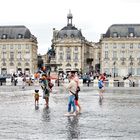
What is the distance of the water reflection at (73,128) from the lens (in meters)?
14.7

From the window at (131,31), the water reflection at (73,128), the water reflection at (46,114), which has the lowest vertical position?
the water reflection at (73,128)

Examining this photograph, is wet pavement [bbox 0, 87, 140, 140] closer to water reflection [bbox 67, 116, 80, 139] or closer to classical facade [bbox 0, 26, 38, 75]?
water reflection [bbox 67, 116, 80, 139]

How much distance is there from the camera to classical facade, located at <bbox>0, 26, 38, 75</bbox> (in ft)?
433

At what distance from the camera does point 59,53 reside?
140000 mm

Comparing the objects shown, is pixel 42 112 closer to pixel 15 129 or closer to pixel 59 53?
pixel 15 129

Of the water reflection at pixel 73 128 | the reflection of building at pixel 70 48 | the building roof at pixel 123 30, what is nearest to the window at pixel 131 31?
the building roof at pixel 123 30

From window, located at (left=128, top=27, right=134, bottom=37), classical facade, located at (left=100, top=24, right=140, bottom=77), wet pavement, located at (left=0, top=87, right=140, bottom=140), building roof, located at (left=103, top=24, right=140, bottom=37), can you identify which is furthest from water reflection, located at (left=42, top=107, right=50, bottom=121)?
classical facade, located at (left=100, top=24, right=140, bottom=77)

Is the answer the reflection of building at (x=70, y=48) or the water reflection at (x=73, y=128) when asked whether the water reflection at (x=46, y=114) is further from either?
the reflection of building at (x=70, y=48)

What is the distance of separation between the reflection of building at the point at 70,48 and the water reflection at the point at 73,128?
118 metres

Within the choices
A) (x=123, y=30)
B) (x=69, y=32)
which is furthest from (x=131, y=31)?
(x=69, y=32)

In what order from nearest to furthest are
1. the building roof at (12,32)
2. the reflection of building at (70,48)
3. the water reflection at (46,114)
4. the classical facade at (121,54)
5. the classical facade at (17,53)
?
1. the water reflection at (46,114)
2. the classical facade at (121,54)
3. the building roof at (12,32)
4. the classical facade at (17,53)
5. the reflection of building at (70,48)

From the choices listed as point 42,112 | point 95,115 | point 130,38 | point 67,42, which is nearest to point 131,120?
point 95,115

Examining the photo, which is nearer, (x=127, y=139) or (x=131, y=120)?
(x=127, y=139)

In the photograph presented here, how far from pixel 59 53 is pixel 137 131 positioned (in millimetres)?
124642
